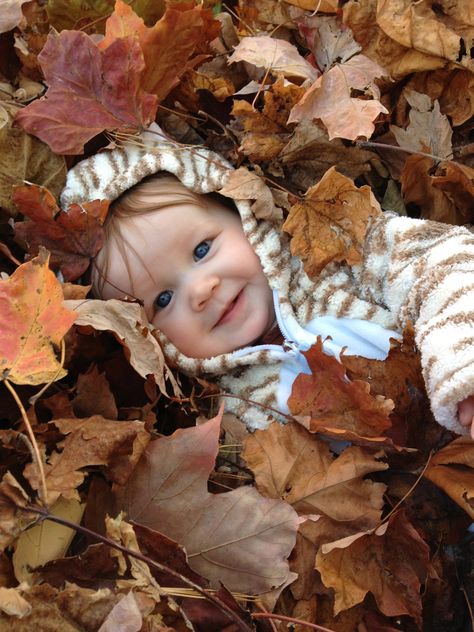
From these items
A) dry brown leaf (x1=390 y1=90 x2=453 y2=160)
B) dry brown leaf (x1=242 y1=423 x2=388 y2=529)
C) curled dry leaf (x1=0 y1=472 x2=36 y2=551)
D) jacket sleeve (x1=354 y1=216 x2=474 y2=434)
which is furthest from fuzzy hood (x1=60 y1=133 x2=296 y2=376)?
curled dry leaf (x1=0 y1=472 x2=36 y2=551)

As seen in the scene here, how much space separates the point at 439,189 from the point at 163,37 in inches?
36.8

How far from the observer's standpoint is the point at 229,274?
Answer: 6.01ft

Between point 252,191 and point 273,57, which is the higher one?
point 273,57

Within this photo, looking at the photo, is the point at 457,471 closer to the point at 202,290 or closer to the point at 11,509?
the point at 202,290

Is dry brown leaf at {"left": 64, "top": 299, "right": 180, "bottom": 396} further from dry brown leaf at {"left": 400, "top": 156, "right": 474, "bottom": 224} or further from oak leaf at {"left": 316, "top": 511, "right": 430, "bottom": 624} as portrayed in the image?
dry brown leaf at {"left": 400, "top": 156, "right": 474, "bottom": 224}

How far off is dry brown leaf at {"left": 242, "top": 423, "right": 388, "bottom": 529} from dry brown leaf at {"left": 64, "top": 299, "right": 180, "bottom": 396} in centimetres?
28

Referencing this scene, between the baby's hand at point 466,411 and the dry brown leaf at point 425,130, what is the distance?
91 cm

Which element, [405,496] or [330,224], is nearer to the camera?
[405,496]

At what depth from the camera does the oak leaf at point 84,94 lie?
1.65 metres

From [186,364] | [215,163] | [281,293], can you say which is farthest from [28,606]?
[215,163]

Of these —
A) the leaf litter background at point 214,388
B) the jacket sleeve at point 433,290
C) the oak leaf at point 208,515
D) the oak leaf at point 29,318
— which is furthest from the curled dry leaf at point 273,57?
the oak leaf at point 208,515

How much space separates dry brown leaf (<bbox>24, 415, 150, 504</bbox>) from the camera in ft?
4.12

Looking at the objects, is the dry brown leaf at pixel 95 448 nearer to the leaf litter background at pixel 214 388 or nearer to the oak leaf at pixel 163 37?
the leaf litter background at pixel 214 388

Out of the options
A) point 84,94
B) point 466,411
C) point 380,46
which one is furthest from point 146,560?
point 380,46
